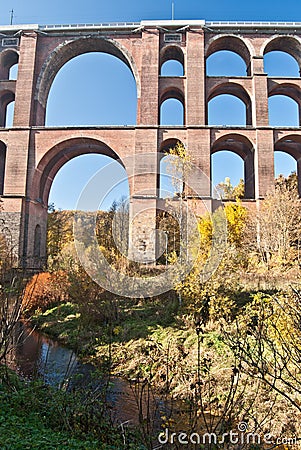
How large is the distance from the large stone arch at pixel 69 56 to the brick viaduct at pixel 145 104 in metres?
0.06

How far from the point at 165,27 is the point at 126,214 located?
483 inches

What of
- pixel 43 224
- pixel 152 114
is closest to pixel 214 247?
pixel 152 114

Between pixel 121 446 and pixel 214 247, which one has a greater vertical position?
pixel 214 247

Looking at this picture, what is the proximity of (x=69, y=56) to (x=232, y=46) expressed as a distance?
10.6m

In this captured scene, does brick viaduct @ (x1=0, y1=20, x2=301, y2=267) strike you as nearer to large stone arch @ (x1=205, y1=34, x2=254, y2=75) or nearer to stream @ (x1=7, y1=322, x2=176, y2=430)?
large stone arch @ (x1=205, y1=34, x2=254, y2=75)

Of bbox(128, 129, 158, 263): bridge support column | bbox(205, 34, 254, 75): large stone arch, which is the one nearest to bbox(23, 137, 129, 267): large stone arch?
bbox(128, 129, 158, 263): bridge support column

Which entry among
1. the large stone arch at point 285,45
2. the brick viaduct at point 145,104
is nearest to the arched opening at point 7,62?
the brick viaduct at point 145,104

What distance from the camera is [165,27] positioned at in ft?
78.4

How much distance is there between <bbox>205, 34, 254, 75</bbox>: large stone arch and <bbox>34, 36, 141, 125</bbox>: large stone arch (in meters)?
5.08

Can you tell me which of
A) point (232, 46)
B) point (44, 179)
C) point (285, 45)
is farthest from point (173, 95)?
point (44, 179)

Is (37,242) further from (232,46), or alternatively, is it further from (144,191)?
(232,46)

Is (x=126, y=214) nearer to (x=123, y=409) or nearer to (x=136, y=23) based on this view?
(x=136, y=23)

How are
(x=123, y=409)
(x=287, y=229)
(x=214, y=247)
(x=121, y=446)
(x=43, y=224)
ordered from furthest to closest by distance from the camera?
1. (x=43, y=224)
2. (x=287, y=229)
3. (x=214, y=247)
4. (x=123, y=409)
5. (x=121, y=446)

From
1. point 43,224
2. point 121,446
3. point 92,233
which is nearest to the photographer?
point 121,446
